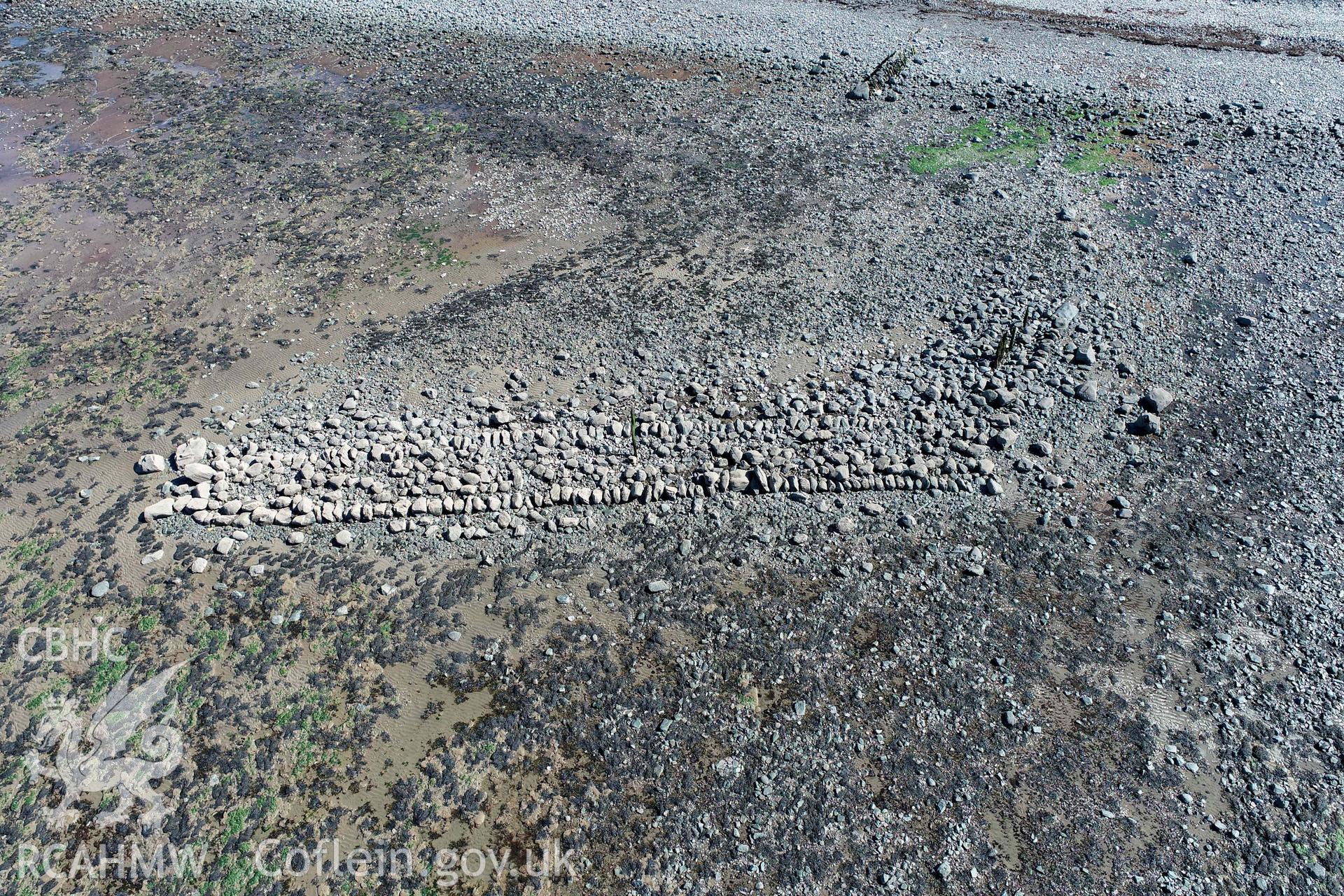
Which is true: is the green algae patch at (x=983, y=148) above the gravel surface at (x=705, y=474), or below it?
above

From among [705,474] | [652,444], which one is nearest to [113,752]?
[652,444]

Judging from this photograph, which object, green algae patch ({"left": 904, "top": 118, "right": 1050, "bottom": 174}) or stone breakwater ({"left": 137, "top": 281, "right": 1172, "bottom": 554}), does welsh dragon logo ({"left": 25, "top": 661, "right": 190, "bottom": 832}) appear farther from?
green algae patch ({"left": 904, "top": 118, "right": 1050, "bottom": 174})

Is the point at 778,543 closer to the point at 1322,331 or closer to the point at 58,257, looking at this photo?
the point at 1322,331

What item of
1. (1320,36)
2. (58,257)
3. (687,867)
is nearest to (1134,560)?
(687,867)

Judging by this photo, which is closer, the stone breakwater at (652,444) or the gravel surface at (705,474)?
the gravel surface at (705,474)

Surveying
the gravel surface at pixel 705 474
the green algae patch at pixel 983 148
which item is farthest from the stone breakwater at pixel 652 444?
the green algae patch at pixel 983 148

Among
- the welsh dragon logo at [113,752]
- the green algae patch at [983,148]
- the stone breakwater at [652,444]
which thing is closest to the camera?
the welsh dragon logo at [113,752]

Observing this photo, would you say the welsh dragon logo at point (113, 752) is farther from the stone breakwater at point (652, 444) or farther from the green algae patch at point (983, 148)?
the green algae patch at point (983, 148)
